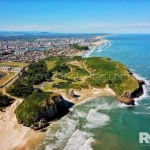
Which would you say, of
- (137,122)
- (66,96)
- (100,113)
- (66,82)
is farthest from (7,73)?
(137,122)

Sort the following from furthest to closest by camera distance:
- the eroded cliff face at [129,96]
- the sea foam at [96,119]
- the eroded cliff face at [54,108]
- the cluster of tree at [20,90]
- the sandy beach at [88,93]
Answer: the cluster of tree at [20,90] < the sandy beach at [88,93] < the eroded cliff face at [129,96] < the eroded cliff face at [54,108] < the sea foam at [96,119]

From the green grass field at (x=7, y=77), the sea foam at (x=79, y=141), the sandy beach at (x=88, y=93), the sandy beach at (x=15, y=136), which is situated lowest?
the green grass field at (x=7, y=77)

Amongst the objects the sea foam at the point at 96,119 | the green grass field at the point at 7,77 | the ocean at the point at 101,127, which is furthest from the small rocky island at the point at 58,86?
the sea foam at the point at 96,119

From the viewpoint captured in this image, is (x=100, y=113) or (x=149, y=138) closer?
(x=149, y=138)

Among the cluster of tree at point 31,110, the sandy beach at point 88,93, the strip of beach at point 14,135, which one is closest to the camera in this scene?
the strip of beach at point 14,135

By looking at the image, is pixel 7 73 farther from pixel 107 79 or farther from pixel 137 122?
pixel 137 122

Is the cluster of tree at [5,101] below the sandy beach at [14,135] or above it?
above

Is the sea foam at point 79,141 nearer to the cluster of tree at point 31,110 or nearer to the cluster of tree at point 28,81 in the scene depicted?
the cluster of tree at point 31,110

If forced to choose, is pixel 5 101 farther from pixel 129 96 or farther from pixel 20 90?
pixel 129 96
